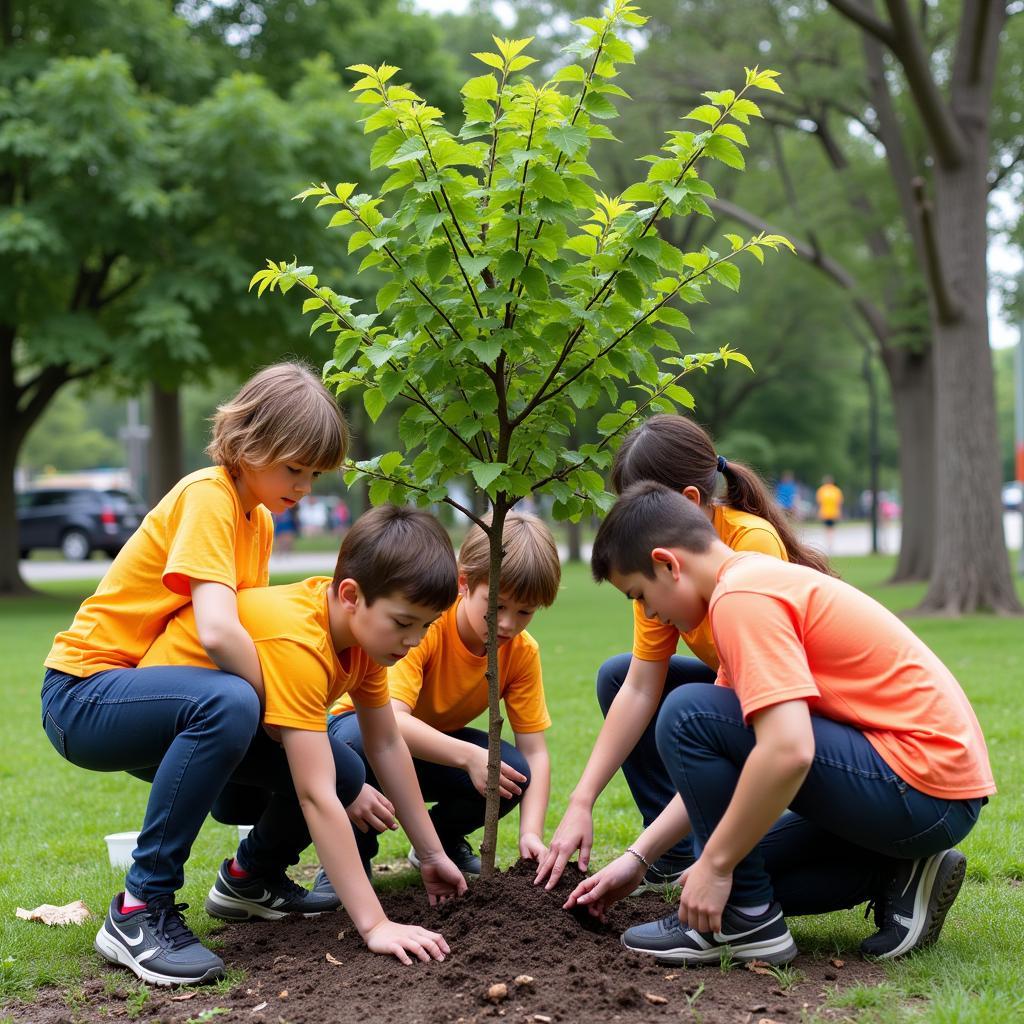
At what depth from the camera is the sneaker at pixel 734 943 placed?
9.93 ft

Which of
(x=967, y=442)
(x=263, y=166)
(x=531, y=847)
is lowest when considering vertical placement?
(x=531, y=847)

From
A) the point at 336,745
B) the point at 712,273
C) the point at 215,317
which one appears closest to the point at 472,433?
the point at 712,273

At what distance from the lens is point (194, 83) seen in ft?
60.2

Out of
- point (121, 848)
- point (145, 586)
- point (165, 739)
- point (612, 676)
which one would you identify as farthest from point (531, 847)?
point (121, 848)

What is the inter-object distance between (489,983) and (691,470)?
1.50m

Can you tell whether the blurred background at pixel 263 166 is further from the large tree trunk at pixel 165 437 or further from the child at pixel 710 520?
the child at pixel 710 520

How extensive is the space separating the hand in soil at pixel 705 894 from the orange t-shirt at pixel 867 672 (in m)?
0.42

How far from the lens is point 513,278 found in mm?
3109

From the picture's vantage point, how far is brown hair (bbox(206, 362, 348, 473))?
3.26 m

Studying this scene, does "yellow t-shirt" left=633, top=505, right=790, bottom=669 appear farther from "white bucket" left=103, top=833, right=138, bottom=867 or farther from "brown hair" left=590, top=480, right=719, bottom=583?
"white bucket" left=103, top=833, right=138, bottom=867

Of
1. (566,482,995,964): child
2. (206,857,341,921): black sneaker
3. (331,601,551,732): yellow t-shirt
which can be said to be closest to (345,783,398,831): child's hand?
(206,857,341,921): black sneaker

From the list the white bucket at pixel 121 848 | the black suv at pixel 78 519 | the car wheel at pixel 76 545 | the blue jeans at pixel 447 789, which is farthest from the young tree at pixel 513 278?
the car wheel at pixel 76 545

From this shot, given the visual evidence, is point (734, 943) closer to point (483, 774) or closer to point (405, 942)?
point (405, 942)

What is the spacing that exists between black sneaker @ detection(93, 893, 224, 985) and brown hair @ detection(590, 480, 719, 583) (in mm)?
1439
